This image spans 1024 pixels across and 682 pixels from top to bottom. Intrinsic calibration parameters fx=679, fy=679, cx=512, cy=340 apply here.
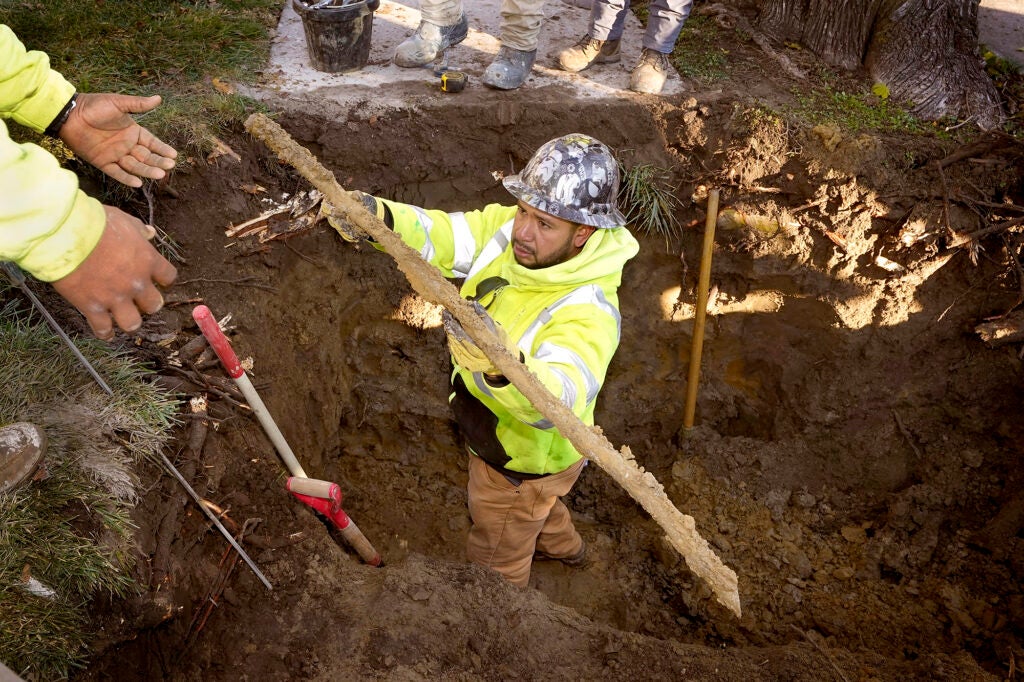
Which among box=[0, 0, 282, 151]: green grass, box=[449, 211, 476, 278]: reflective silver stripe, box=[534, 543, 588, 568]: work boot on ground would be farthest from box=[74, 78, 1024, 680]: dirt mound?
box=[449, 211, 476, 278]: reflective silver stripe

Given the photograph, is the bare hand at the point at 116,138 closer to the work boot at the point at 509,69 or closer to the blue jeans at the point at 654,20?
the work boot at the point at 509,69

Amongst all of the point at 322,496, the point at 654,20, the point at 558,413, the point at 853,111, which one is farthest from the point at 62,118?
the point at 853,111

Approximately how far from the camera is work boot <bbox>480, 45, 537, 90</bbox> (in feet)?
14.5

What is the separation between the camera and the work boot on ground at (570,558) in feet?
13.5

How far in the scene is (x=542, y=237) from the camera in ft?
9.02

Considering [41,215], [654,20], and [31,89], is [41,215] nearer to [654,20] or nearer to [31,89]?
[31,89]

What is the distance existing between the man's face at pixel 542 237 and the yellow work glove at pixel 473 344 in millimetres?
641

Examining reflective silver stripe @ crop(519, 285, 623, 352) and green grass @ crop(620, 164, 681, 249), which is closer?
reflective silver stripe @ crop(519, 285, 623, 352)

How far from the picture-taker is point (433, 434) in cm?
454

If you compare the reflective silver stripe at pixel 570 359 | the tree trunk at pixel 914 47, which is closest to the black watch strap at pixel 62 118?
the reflective silver stripe at pixel 570 359

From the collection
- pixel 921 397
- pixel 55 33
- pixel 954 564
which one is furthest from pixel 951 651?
pixel 55 33

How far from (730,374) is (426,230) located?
2748mm

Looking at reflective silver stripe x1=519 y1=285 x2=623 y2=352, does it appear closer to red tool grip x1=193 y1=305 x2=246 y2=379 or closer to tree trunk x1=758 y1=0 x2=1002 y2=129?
red tool grip x1=193 y1=305 x2=246 y2=379

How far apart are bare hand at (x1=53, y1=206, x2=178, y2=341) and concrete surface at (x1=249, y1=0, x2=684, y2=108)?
107 inches
